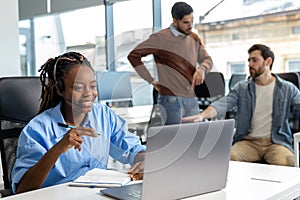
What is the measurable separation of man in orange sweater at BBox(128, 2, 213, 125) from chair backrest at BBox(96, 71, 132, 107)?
0.21 ft

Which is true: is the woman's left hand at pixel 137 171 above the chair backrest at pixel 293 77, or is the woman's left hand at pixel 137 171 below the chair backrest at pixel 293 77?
below

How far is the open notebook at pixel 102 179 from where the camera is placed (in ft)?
3.74

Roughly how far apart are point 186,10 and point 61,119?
1.05 m

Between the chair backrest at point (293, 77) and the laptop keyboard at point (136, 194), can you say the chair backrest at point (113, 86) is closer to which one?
the laptop keyboard at point (136, 194)

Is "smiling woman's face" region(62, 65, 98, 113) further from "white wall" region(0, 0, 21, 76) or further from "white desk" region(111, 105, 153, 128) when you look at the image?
"white wall" region(0, 0, 21, 76)

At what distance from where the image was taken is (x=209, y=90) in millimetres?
2633

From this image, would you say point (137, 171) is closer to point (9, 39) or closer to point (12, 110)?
point (12, 110)

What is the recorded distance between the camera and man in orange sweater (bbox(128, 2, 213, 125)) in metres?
1.45

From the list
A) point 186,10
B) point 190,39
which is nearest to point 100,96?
point 190,39

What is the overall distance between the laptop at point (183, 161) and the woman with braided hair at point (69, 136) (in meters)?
0.21

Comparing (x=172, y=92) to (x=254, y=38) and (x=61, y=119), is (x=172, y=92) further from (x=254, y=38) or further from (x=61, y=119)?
(x=254, y=38)

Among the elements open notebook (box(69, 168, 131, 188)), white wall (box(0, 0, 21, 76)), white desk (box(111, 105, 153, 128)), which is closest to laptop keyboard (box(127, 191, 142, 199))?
open notebook (box(69, 168, 131, 188))

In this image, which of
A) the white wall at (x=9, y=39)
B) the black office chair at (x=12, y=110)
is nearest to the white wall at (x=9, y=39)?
the white wall at (x=9, y=39)

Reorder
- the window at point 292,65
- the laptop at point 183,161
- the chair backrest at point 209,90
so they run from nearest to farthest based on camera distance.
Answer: the laptop at point 183,161, the chair backrest at point 209,90, the window at point 292,65
